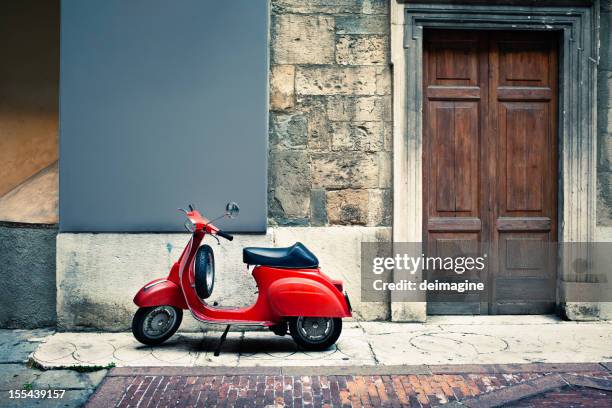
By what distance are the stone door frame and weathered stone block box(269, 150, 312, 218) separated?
900mm

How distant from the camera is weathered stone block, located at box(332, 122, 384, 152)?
268 inches

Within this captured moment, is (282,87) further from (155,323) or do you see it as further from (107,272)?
(155,323)

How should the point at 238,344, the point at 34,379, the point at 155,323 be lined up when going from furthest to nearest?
1. the point at 238,344
2. the point at 155,323
3. the point at 34,379

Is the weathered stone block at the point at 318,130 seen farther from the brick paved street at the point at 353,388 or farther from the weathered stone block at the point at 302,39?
the brick paved street at the point at 353,388

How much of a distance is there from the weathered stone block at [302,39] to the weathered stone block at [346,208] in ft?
4.46

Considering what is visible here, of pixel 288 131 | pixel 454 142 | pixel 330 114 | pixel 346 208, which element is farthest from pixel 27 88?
pixel 454 142

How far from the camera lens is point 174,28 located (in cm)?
655

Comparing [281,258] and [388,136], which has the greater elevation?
[388,136]

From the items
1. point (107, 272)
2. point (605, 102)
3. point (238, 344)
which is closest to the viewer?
point (238, 344)

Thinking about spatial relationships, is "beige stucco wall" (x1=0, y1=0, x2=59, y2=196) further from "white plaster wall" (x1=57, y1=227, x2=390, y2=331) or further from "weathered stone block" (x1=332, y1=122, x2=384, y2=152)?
"weathered stone block" (x1=332, y1=122, x2=384, y2=152)

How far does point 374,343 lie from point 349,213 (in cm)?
140

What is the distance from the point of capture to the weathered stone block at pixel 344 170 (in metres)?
6.81

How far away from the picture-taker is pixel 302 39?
22.2ft

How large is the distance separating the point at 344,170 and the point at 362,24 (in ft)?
4.91
